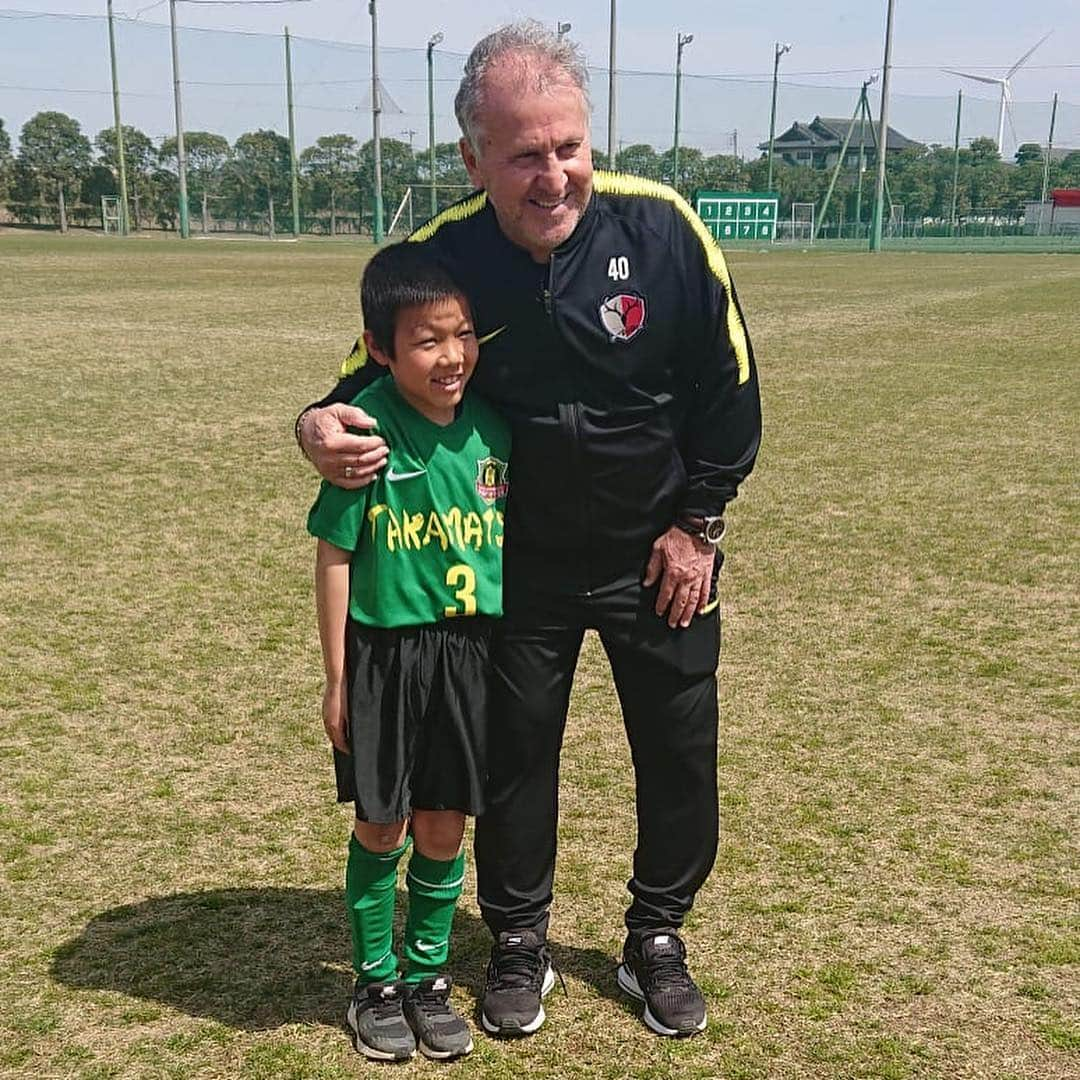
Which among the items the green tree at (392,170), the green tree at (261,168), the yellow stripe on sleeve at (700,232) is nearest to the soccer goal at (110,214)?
the green tree at (261,168)

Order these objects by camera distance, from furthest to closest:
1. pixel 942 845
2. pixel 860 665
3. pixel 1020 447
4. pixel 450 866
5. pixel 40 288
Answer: pixel 40 288
pixel 1020 447
pixel 860 665
pixel 942 845
pixel 450 866

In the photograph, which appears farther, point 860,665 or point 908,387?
point 908,387

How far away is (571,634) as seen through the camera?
280 centimetres

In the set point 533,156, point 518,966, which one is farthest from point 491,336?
point 518,966

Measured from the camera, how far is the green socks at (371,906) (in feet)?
8.95

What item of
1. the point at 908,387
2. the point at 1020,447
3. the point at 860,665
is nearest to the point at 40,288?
the point at 908,387

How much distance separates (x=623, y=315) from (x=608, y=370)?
111mm

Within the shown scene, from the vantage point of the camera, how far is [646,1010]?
2.87 meters

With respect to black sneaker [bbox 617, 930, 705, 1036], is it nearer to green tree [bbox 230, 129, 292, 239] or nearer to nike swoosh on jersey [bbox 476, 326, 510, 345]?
nike swoosh on jersey [bbox 476, 326, 510, 345]

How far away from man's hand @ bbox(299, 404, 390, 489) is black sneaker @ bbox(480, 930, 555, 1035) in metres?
1.13

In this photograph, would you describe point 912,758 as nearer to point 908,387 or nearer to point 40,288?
point 908,387

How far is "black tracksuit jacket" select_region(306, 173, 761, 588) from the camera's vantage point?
256cm

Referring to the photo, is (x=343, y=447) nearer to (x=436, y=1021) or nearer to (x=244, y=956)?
(x=436, y=1021)

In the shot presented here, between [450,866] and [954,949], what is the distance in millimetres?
1273
